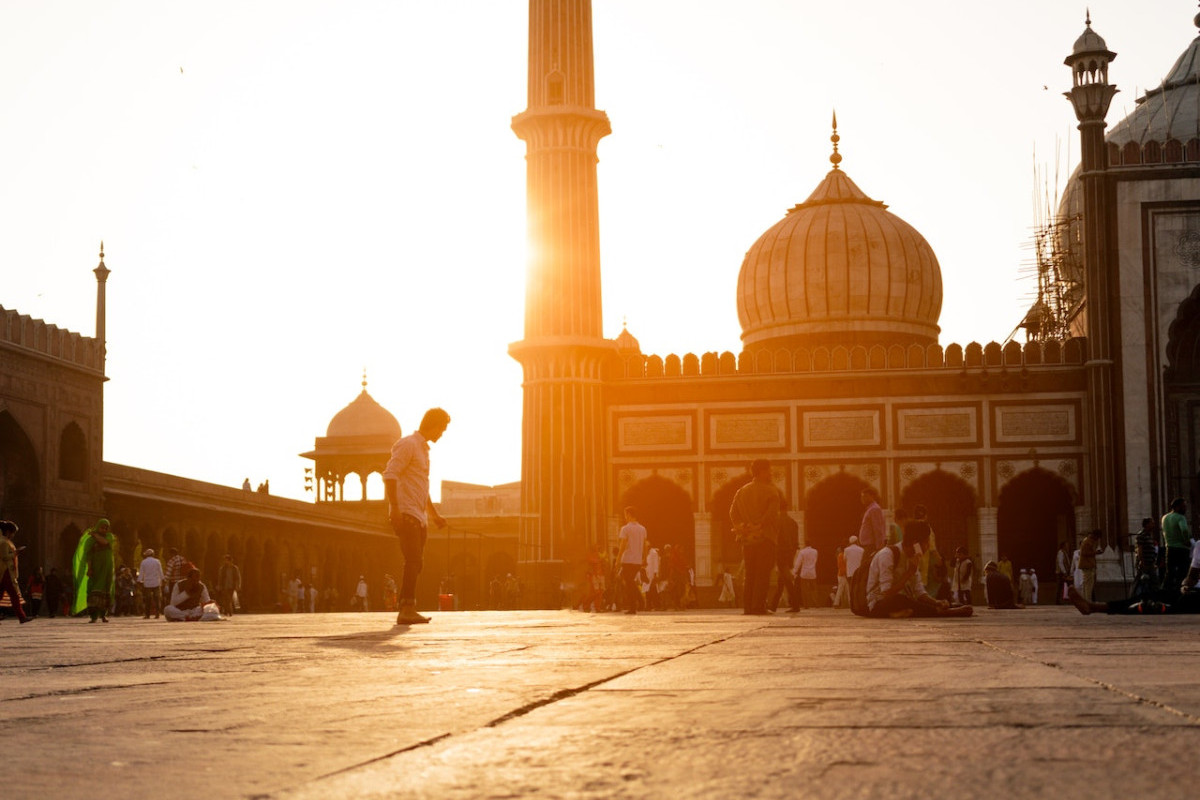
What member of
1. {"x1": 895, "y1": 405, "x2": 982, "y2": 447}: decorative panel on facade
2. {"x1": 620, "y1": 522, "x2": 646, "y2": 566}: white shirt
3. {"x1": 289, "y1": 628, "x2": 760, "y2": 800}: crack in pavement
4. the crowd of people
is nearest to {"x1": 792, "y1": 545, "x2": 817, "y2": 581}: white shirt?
the crowd of people

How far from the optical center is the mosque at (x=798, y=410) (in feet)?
74.6

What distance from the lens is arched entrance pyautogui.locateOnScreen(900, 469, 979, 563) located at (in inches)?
941

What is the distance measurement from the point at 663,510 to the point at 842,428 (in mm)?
3191

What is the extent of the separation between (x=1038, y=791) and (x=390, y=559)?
38.6m

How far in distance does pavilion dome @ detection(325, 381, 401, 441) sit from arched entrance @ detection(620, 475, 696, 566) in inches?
832

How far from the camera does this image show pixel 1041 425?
2377 centimetres

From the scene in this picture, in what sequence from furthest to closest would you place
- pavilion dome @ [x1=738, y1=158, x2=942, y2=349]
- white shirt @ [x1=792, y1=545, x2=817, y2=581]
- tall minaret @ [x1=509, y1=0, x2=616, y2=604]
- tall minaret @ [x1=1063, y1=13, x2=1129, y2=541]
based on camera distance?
pavilion dome @ [x1=738, y1=158, x2=942, y2=349]
tall minaret @ [x1=509, y1=0, x2=616, y2=604]
tall minaret @ [x1=1063, y1=13, x2=1129, y2=541]
white shirt @ [x1=792, y1=545, x2=817, y2=581]

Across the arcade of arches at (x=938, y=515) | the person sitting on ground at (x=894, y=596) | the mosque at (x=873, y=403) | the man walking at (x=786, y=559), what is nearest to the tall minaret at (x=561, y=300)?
the mosque at (x=873, y=403)

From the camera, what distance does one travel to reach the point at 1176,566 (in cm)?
1130

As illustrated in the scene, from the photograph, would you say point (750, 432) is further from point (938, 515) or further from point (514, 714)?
point (514, 714)

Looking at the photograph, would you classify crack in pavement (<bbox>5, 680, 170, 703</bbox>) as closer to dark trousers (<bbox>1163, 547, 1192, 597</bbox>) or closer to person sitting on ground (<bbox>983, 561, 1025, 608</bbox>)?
dark trousers (<bbox>1163, 547, 1192, 597</bbox>)

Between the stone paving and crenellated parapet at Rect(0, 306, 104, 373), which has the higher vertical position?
crenellated parapet at Rect(0, 306, 104, 373)

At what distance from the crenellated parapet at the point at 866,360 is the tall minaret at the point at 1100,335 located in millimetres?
706

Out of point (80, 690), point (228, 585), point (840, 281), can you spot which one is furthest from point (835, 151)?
point (80, 690)
